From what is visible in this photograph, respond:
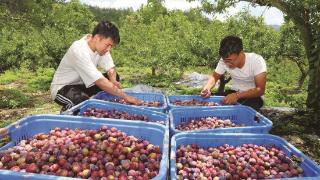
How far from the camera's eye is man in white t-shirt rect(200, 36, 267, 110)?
14.1 ft

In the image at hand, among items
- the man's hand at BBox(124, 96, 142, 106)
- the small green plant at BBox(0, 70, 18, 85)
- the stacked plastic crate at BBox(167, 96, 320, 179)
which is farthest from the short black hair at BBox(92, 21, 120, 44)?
the small green plant at BBox(0, 70, 18, 85)

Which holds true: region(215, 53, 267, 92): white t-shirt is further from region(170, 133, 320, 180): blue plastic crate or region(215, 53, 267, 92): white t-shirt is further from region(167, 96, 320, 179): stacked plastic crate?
region(170, 133, 320, 180): blue plastic crate

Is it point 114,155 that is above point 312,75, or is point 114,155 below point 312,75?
below

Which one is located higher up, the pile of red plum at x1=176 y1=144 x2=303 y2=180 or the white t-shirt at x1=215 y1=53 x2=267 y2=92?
the white t-shirt at x1=215 y1=53 x2=267 y2=92

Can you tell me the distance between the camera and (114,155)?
98.7 inches

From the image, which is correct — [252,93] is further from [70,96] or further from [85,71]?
[70,96]

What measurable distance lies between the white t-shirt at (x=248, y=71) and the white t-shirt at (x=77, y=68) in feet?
6.21

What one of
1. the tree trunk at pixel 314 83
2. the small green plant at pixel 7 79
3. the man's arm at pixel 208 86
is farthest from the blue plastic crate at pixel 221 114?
the small green plant at pixel 7 79

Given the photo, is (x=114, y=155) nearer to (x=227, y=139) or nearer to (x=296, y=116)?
(x=227, y=139)

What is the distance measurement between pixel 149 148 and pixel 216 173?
51 centimetres

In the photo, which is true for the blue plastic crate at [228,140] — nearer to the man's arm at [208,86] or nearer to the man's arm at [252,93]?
the man's arm at [252,93]

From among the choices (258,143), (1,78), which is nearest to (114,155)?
(258,143)

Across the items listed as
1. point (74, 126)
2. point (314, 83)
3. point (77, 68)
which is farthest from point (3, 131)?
point (314, 83)

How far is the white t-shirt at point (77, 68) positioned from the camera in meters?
4.03
